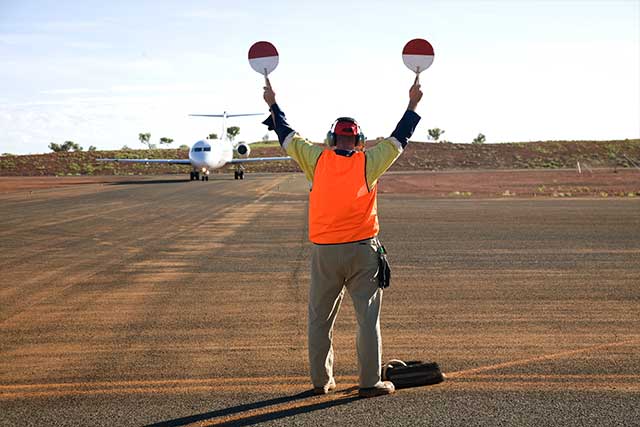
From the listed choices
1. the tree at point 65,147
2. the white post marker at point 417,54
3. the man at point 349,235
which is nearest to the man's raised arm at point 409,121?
the man at point 349,235

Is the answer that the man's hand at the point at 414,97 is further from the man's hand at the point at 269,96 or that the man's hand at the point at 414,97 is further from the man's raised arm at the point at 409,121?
the man's hand at the point at 269,96

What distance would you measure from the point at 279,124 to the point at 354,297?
153 centimetres

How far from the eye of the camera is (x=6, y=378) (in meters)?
6.50

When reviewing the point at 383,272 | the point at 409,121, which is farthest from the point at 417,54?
the point at 383,272

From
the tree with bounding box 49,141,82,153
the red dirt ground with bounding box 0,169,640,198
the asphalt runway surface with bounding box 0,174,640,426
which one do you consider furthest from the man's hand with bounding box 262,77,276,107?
the tree with bounding box 49,141,82,153

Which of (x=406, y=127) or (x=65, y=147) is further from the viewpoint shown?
(x=65, y=147)

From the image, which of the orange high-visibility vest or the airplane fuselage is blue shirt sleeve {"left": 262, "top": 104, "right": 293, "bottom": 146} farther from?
the airplane fuselage

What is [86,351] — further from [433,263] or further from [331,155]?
[433,263]

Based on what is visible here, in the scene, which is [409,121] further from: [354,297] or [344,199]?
[354,297]

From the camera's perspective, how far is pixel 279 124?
20.1 ft

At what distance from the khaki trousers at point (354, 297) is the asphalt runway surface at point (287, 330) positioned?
0.26m

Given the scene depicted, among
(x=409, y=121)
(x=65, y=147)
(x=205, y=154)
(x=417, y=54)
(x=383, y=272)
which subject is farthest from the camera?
(x=65, y=147)

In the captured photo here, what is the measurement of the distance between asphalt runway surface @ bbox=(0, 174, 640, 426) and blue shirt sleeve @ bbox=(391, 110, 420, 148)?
6.70ft

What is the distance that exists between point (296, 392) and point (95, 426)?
1593 millimetres
